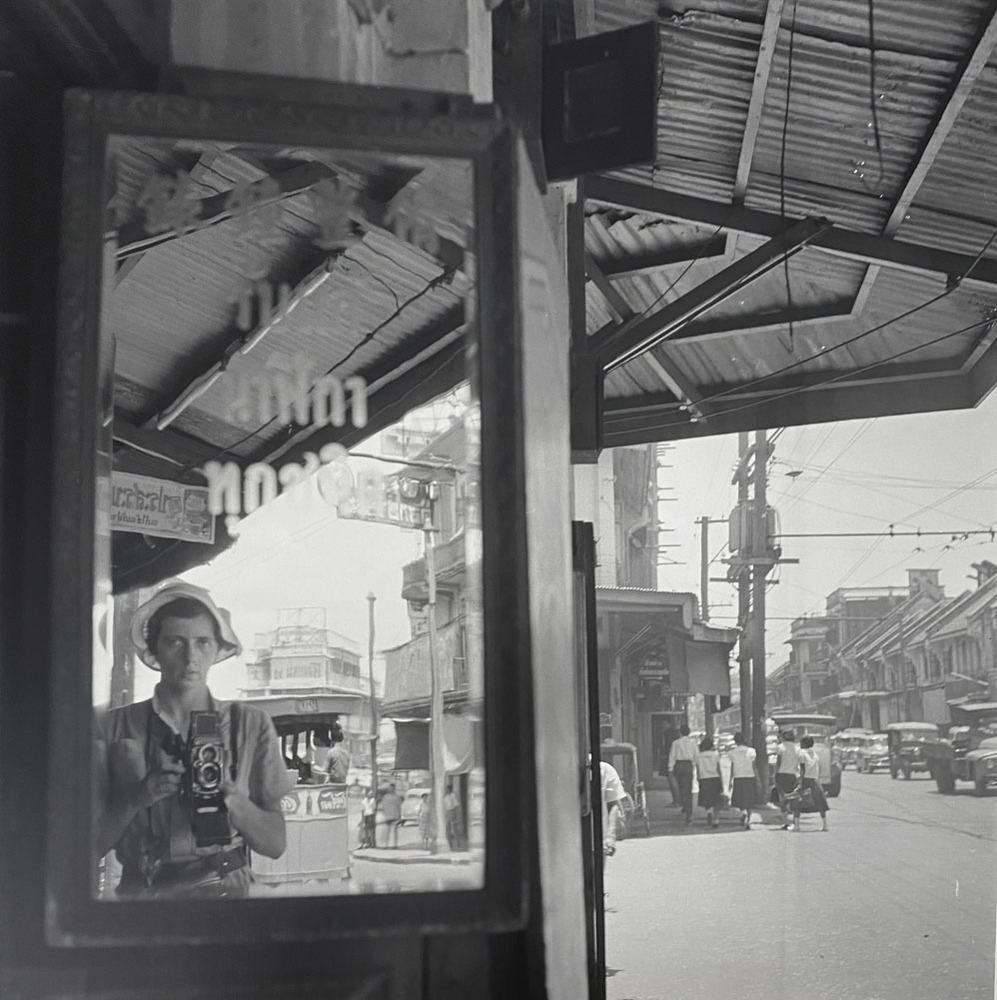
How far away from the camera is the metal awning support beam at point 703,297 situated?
16.7 feet

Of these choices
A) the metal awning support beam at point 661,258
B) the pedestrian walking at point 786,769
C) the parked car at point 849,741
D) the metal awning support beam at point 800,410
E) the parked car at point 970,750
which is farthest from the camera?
the parked car at point 849,741

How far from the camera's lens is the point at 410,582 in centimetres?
191

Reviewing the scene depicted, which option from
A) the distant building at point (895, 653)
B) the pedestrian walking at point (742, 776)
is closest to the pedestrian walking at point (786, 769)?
the pedestrian walking at point (742, 776)

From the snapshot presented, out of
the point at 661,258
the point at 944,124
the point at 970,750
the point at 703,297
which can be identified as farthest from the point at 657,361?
the point at 970,750

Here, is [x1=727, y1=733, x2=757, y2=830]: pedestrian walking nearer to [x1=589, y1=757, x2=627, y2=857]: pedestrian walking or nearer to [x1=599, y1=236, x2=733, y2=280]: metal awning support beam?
[x1=589, y1=757, x2=627, y2=857]: pedestrian walking

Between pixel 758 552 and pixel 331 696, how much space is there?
18976 mm

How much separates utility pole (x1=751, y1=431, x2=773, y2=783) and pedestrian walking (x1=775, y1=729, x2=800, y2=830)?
2546 mm

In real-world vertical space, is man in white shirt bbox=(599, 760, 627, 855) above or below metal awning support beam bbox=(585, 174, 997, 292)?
below

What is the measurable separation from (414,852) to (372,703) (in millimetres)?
226

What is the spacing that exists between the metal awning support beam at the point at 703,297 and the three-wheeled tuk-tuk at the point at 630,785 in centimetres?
1275

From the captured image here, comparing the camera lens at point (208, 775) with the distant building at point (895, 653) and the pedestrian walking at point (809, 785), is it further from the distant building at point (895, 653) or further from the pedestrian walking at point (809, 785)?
the distant building at point (895, 653)

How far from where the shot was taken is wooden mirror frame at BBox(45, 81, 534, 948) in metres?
1.62

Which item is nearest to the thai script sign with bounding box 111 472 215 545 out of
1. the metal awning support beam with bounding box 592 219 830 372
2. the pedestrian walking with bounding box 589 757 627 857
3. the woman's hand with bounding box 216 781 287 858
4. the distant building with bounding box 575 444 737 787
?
the woman's hand with bounding box 216 781 287 858

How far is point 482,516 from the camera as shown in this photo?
174 centimetres
